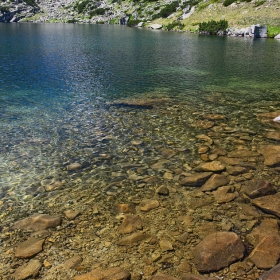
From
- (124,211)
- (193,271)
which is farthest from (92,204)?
(193,271)

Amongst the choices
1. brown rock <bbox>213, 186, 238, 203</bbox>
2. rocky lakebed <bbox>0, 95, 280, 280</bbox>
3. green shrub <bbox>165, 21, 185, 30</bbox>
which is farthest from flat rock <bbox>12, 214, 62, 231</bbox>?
green shrub <bbox>165, 21, 185, 30</bbox>

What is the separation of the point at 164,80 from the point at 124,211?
2392 cm

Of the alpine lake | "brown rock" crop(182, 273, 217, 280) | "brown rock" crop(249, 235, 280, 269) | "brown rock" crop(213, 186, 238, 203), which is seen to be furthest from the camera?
"brown rock" crop(213, 186, 238, 203)

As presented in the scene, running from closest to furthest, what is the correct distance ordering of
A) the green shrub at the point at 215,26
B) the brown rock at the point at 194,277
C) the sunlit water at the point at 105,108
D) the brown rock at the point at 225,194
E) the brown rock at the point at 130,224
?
the brown rock at the point at 194,277
the brown rock at the point at 130,224
the brown rock at the point at 225,194
the sunlit water at the point at 105,108
the green shrub at the point at 215,26

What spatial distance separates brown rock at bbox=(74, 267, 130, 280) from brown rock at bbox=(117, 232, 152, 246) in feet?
3.80

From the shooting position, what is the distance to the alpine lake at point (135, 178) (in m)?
8.01

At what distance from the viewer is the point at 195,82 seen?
30.9 meters

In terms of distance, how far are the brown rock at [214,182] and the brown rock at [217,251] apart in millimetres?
3143

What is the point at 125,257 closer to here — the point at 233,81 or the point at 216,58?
the point at 233,81

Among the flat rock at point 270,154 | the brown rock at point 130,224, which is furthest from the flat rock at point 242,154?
the brown rock at point 130,224

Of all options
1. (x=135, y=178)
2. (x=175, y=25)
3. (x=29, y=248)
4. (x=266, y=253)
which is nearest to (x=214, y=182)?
(x=135, y=178)

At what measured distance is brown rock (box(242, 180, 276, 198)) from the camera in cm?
1090

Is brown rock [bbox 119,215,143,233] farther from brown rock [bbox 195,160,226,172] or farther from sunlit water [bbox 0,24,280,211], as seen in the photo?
brown rock [bbox 195,160,226,172]

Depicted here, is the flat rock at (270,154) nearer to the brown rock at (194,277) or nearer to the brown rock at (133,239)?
the brown rock at (133,239)
